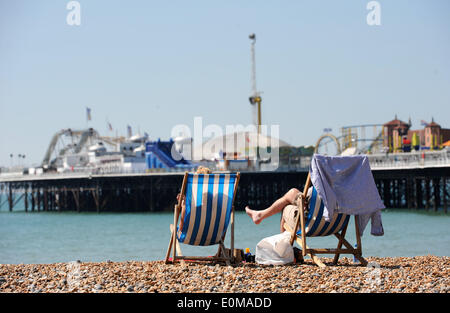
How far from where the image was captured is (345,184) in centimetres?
680

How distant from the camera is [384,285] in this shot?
224 inches

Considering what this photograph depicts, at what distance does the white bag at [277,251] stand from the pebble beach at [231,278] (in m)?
0.11

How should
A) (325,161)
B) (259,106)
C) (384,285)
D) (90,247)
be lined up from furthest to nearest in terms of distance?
(259,106) < (90,247) < (325,161) < (384,285)

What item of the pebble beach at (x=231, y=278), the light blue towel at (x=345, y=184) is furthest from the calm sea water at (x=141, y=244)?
the light blue towel at (x=345, y=184)

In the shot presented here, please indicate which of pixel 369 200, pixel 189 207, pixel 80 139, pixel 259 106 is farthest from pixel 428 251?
pixel 80 139

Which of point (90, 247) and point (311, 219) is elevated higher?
point (311, 219)

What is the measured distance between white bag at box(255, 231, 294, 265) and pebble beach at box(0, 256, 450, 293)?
0.11 m

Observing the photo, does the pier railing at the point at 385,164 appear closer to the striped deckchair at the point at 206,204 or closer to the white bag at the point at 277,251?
the white bag at the point at 277,251

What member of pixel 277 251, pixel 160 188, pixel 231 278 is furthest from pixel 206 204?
pixel 160 188

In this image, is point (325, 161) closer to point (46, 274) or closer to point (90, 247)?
point (46, 274)

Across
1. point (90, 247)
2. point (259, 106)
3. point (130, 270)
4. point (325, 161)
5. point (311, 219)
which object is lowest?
point (90, 247)

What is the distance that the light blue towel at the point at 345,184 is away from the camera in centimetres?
668

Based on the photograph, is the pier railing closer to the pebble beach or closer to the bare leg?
the bare leg
